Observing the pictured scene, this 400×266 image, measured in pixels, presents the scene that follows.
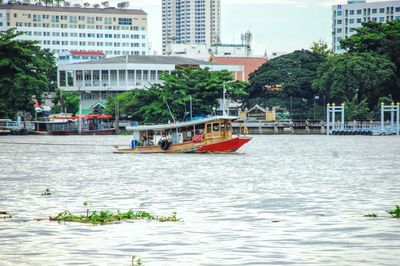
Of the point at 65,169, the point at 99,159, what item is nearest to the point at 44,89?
the point at 99,159

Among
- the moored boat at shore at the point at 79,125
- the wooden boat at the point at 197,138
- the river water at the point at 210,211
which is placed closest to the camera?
the river water at the point at 210,211

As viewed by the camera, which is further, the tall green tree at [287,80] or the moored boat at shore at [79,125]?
the tall green tree at [287,80]

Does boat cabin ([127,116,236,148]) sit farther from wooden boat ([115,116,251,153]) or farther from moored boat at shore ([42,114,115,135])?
moored boat at shore ([42,114,115,135])

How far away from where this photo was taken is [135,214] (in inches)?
1133

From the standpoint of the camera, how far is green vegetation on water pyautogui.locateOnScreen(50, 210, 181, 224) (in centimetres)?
2734

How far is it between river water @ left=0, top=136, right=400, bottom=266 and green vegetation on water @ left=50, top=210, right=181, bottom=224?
0.54m

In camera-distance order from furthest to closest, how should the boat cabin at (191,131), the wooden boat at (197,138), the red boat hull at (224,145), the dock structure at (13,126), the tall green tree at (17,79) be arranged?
the dock structure at (13,126)
the tall green tree at (17,79)
the red boat hull at (224,145)
the wooden boat at (197,138)
the boat cabin at (191,131)

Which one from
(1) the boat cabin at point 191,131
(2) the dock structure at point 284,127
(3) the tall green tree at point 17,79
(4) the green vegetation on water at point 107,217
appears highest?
(3) the tall green tree at point 17,79

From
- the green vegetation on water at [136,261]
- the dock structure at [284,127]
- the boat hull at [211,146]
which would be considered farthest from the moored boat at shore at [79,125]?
the green vegetation on water at [136,261]

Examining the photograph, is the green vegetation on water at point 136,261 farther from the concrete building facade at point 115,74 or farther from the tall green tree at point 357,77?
the concrete building facade at point 115,74

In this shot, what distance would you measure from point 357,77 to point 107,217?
9499 cm

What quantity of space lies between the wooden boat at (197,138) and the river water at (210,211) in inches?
394

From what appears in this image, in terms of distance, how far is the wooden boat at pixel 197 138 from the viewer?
70438 millimetres

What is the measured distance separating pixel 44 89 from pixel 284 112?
37.7m
